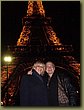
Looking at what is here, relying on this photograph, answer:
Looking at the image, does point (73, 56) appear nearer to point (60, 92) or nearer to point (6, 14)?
point (60, 92)

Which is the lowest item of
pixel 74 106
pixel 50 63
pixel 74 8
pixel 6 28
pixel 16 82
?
pixel 74 106

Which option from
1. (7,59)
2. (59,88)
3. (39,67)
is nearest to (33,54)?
(39,67)

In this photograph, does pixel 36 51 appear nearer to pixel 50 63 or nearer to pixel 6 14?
pixel 50 63

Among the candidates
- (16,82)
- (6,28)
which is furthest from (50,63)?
(6,28)

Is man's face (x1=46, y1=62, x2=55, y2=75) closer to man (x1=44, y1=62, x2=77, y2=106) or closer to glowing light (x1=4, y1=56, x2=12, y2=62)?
man (x1=44, y1=62, x2=77, y2=106)

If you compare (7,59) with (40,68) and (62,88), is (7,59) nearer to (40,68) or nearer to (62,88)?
(40,68)

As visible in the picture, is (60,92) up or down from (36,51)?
down
